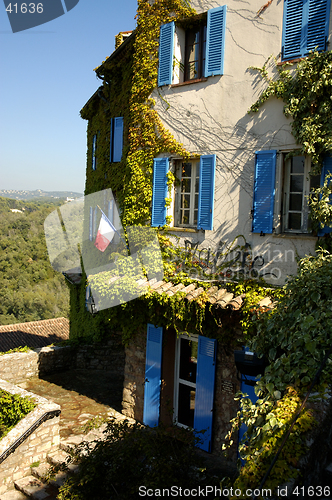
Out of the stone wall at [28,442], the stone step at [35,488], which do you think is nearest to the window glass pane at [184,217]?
the stone wall at [28,442]

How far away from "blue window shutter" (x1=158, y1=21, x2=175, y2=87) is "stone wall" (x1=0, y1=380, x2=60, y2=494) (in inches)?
289

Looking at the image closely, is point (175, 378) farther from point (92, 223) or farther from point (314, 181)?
point (92, 223)

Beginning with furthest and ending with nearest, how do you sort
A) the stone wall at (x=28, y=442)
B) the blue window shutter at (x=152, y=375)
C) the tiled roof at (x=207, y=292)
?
the blue window shutter at (x=152, y=375)
the stone wall at (x=28, y=442)
the tiled roof at (x=207, y=292)

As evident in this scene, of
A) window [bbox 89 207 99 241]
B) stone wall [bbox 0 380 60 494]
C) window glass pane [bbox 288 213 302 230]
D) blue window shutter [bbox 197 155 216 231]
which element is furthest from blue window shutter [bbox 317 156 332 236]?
window [bbox 89 207 99 241]

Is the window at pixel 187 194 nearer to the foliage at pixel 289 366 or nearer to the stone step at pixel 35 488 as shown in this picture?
the foliage at pixel 289 366

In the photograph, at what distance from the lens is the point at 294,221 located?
6.76 meters

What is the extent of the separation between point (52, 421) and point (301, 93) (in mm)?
7822

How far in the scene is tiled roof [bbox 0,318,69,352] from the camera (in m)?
21.5

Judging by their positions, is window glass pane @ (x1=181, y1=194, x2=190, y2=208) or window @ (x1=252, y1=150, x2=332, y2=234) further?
window glass pane @ (x1=181, y1=194, x2=190, y2=208)

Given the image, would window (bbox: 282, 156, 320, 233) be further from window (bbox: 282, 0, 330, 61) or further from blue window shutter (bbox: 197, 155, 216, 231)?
window (bbox: 282, 0, 330, 61)

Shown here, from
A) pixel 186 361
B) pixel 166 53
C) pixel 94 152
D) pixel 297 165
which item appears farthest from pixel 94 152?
pixel 297 165

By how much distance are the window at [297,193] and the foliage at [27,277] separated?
4398cm

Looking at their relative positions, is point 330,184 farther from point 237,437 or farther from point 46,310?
point 46,310

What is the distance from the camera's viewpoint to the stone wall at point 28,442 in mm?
7266
